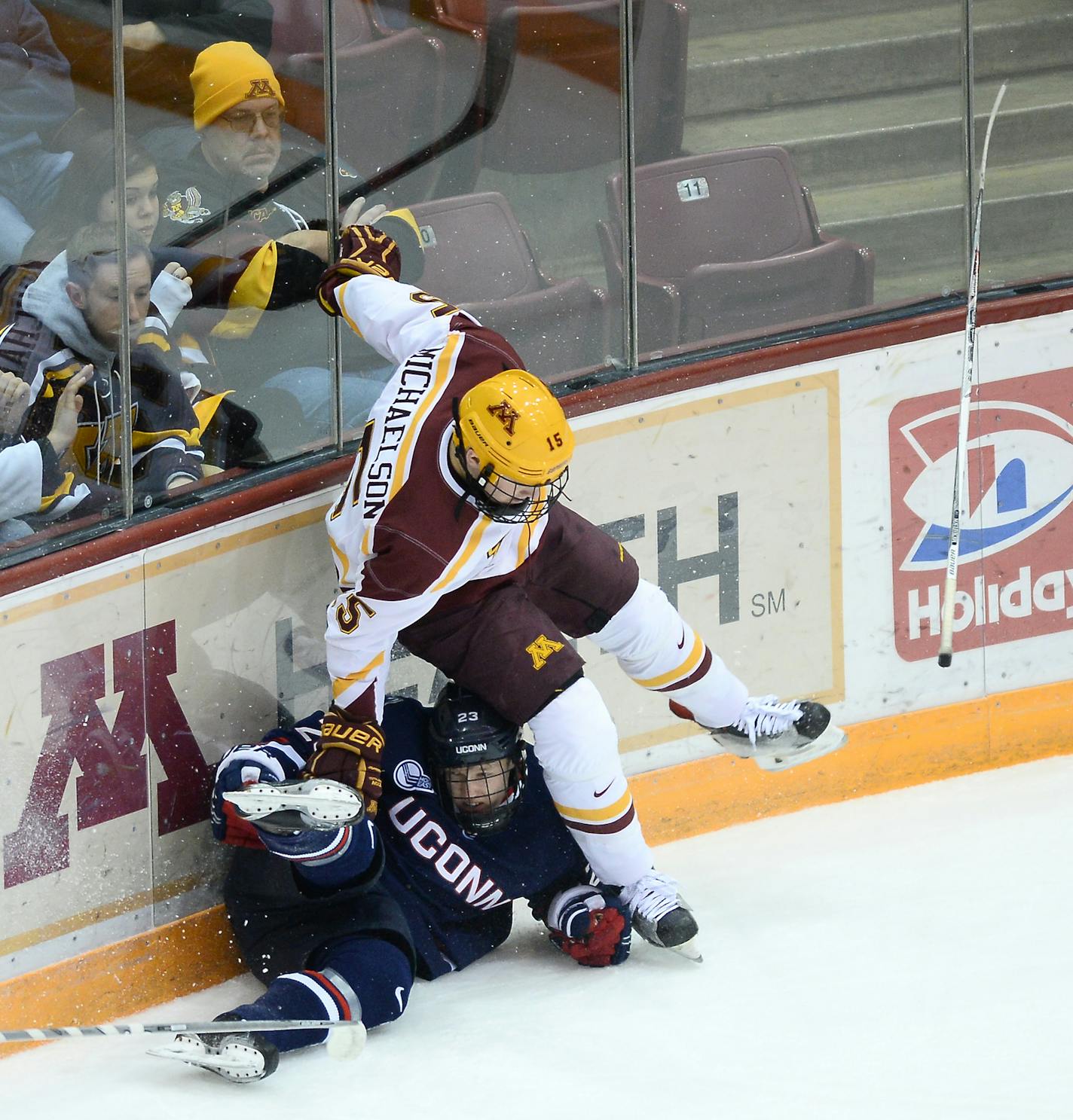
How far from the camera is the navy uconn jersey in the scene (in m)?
3.65

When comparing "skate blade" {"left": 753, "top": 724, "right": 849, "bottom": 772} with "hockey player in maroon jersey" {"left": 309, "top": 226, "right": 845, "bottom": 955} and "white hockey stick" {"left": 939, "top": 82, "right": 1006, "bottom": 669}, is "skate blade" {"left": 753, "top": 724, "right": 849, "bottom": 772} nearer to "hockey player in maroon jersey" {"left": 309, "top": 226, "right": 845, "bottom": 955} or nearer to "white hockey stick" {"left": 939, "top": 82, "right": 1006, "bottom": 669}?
"hockey player in maroon jersey" {"left": 309, "top": 226, "right": 845, "bottom": 955}

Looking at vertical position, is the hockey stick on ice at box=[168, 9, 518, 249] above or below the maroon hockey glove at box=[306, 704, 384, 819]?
above

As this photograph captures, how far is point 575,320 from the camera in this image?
4.19m

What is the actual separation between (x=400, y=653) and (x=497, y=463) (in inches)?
30.1

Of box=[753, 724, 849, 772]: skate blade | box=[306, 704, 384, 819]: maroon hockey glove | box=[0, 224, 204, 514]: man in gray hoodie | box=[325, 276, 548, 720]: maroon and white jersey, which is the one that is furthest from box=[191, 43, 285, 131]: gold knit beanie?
box=[753, 724, 849, 772]: skate blade

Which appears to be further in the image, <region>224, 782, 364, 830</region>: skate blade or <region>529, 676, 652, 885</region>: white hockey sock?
<region>529, 676, 652, 885</region>: white hockey sock

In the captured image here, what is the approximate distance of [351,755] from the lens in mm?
3410

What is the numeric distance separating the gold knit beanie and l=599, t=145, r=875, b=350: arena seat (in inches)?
35.2

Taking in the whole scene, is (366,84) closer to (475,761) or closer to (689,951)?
(475,761)

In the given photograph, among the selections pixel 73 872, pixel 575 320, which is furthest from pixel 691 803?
pixel 73 872

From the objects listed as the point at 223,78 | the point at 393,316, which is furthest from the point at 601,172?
the point at 223,78

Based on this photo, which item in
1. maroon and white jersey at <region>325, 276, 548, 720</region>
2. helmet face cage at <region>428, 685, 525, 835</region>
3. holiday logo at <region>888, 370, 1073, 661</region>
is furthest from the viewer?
holiday logo at <region>888, 370, 1073, 661</region>

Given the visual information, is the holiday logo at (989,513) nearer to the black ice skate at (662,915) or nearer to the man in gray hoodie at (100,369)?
the black ice skate at (662,915)

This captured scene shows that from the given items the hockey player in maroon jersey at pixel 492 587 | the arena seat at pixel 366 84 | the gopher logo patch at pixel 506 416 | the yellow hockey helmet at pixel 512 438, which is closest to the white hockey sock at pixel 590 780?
the hockey player in maroon jersey at pixel 492 587
